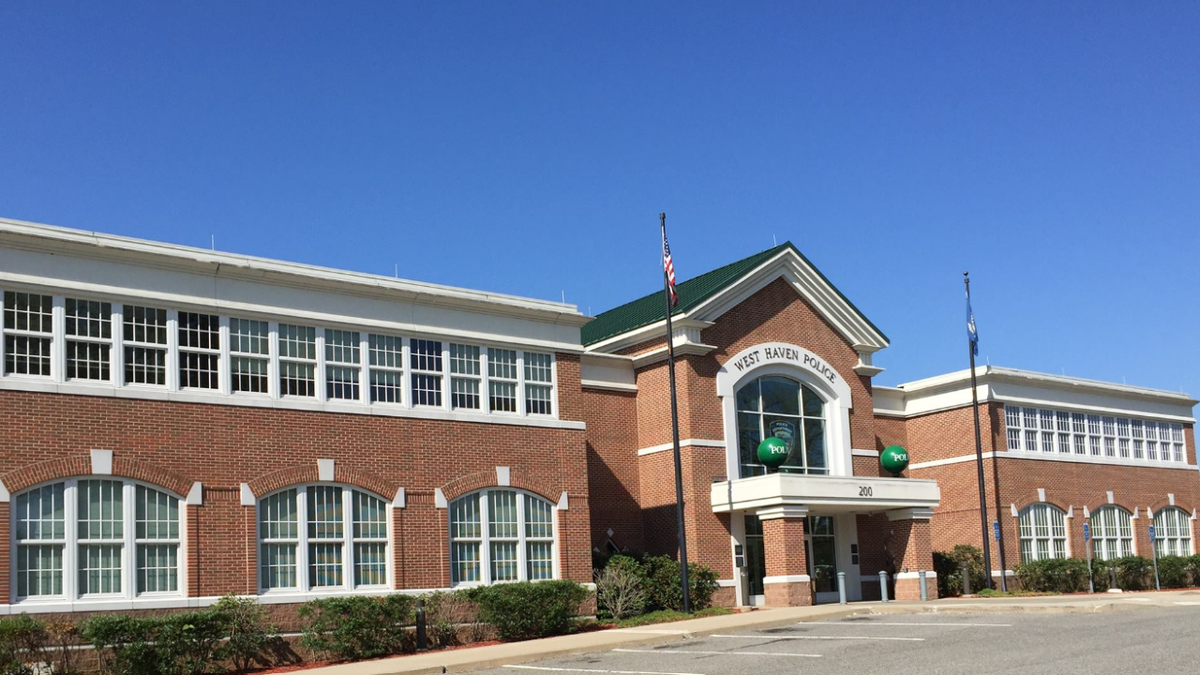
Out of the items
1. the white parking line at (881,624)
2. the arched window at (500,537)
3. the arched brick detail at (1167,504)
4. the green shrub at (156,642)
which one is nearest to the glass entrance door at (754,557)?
the arched window at (500,537)

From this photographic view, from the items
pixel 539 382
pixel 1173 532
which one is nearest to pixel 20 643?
pixel 539 382

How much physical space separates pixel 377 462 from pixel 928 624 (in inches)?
491

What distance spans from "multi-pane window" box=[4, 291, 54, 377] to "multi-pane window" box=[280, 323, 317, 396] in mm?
4964

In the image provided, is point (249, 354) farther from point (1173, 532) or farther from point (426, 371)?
point (1173, 532)

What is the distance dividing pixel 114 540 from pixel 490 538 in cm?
898

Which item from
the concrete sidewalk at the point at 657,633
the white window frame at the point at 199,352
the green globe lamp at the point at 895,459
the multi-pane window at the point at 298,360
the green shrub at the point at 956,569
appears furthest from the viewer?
the green shrub at the point at 956,569

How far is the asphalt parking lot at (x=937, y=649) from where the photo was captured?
58.0ft

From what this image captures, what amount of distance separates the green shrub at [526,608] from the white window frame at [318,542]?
226 cm

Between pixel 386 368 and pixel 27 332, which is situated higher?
pixel 27 332

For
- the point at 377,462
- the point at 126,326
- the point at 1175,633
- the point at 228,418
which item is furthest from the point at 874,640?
the point at 126,326

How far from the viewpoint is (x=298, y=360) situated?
27.4 m

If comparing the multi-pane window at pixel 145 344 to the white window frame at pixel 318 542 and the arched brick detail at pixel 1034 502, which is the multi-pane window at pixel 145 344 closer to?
the white window frame at pixel 318 542

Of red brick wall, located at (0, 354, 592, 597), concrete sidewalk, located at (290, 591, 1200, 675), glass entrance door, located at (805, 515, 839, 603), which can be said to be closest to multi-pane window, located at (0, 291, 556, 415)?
red brick wall, located at (0, 354, 592, 597)

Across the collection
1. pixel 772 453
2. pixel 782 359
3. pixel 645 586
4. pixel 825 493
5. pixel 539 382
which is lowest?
pixel 645 586
